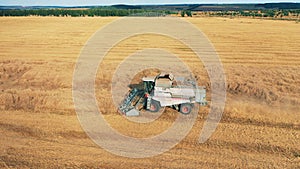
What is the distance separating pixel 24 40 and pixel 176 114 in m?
27.3

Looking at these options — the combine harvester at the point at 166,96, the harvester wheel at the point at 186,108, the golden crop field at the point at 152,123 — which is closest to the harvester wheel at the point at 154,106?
the combine harvester at the point at 166,96

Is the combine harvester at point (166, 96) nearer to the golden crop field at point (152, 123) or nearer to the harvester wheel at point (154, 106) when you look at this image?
the harvester wheel at point (154, 106)

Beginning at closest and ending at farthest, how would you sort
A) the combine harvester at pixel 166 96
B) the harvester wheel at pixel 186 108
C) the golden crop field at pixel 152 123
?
the golden crop field at pixel 152 123, the combine harvester at pixel 166 96, the harvester wheel at pixel 186 108

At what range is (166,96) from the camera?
12.2 m

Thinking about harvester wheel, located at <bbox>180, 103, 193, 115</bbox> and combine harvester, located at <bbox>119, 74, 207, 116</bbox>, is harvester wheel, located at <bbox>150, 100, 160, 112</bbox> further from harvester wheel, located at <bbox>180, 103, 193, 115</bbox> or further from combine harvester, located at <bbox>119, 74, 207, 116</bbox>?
harvester wheel, located at <bbox>180, 103, 193, 115</bbox>

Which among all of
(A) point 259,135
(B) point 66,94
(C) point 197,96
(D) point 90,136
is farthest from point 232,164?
(B) point 66,94

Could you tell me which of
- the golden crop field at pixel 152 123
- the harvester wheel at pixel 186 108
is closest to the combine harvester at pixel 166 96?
the harvester wheel at pixel 186 108

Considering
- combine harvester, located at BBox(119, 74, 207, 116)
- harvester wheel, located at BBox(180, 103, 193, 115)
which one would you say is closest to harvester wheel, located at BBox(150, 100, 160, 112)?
combine harvester, located at BBox(119, 74, 207, 116)

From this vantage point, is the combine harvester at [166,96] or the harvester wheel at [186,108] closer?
the combine harvester at [166,96]

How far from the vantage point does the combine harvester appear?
12141 millimetres

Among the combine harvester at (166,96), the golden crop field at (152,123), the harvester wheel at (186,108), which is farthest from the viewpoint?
the harvester wheel at (186,108)

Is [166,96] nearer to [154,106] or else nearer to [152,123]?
[154,106]

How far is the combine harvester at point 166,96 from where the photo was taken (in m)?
12.1

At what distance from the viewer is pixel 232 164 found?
930 centimetres
